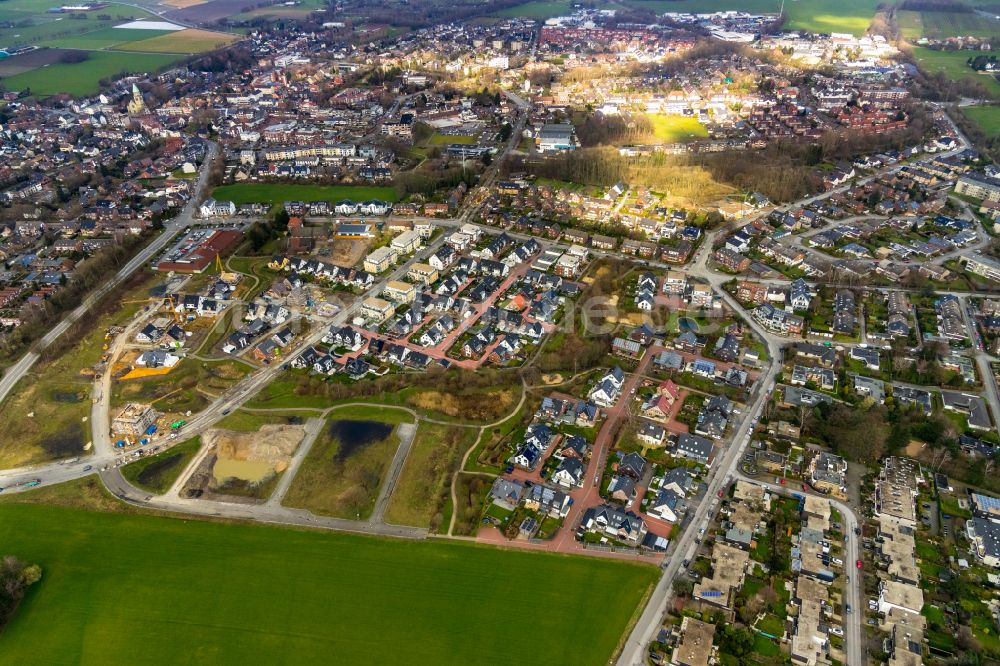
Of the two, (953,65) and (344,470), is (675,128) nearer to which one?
(953,65)

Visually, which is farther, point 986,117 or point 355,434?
point 986,117

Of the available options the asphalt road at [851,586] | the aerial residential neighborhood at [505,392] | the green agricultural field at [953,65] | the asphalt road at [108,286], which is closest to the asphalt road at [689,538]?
the aerial residential neighborhood at [505,392]

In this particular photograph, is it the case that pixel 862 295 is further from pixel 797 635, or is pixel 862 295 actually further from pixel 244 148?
pixel 244 148

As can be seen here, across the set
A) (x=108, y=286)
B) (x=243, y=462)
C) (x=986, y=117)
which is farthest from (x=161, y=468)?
(x=986, y=117)

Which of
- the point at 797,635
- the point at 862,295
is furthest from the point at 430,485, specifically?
the point at 862,295

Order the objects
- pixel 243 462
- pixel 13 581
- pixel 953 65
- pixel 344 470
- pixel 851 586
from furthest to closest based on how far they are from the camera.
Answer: pixel 953 65 < pixel 243 462 < pixel 344 470 < pixel 13 581 < pixel 851 586

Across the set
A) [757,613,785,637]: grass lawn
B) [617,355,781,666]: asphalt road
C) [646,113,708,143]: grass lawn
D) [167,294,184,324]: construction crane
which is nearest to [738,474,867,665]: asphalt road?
[617,355,781,666]: asphalt road

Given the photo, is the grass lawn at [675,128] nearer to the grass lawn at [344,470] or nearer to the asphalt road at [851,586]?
the asphalt road at [851,586]
